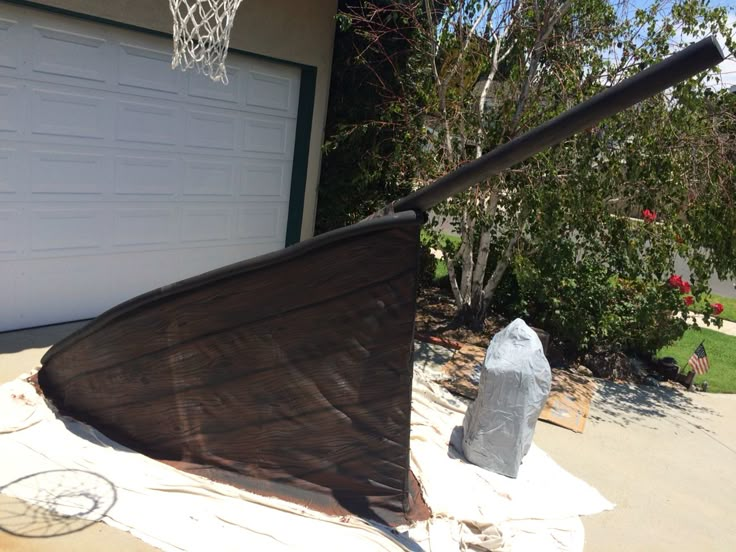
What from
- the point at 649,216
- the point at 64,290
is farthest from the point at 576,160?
the point at 64,290

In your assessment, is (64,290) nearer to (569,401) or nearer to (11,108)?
(11,108)

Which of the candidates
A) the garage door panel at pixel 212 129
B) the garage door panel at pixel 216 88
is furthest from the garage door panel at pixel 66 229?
the garage door panel at pixel 216 88

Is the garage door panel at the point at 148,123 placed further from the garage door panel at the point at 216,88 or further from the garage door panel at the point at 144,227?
the garage door panel at the point at 144,227

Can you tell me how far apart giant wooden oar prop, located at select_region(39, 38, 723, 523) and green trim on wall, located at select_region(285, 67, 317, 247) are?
4.67 meters

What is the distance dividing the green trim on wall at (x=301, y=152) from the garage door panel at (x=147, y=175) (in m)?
1.73

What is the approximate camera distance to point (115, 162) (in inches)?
259

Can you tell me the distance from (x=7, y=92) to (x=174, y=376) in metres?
3.25

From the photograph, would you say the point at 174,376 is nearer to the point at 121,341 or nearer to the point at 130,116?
the point at 121,341

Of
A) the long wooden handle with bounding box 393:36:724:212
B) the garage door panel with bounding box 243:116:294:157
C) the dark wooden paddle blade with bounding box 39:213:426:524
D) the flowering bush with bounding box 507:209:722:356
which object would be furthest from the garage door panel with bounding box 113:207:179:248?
the long wooden handle with bounding box 393:36:724:212

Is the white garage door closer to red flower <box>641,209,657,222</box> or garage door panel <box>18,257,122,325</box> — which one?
garage door panel <box>18,257,122,325</box>

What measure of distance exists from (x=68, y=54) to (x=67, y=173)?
1.01 meters

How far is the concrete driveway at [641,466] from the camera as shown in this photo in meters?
3.97

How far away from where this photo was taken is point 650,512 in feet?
14.6

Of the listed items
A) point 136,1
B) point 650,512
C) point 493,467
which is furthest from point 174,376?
point 136,1
